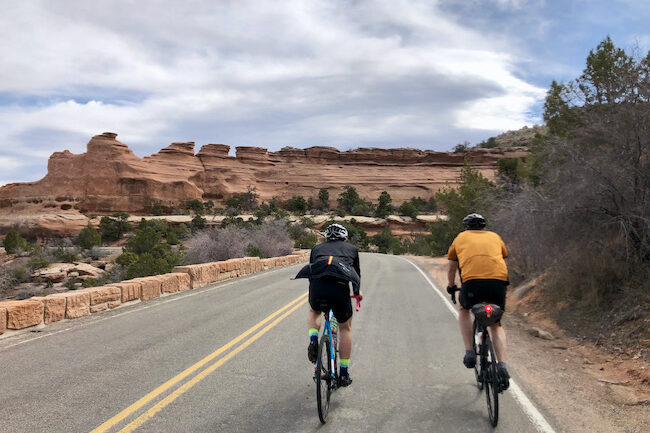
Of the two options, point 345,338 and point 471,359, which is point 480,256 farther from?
point 345,338

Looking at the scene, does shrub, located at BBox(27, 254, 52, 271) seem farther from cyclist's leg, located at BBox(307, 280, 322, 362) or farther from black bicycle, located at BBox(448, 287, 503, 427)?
black bicycle, located at BBox(448, 287, 503, 427)

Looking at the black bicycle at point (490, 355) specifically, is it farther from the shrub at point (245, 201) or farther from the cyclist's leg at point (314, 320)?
the shrub at point (245, 201)

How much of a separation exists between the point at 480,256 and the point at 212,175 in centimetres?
10820

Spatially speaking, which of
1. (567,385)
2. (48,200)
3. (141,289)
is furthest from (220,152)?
(567,385)

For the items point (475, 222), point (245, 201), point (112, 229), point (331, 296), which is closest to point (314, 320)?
point (331, 296)

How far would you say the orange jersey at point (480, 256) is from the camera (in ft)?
15.2

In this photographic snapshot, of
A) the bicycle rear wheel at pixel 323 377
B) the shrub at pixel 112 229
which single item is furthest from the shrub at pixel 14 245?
the bicycle rear wheel at pixel 323 377

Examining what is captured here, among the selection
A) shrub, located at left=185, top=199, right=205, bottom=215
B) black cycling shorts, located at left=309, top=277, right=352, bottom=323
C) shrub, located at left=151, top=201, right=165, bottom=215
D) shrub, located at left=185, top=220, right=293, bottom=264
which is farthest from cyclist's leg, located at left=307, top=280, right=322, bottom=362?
shrub, located at left=151, top=201, right=165, bottom=215

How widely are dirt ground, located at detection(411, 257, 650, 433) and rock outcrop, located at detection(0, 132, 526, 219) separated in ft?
270

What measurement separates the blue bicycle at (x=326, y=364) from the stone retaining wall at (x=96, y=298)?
6337 mm

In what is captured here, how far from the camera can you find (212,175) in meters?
109

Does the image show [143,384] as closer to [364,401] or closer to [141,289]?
[364,401]

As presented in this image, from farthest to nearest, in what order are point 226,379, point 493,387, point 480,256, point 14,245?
point 14,245
point 226,379
point 480,256
point 493,387

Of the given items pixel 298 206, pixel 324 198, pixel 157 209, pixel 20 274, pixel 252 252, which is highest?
pixel 324 198
